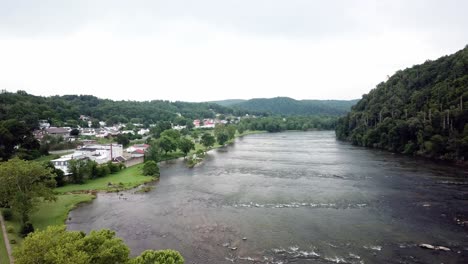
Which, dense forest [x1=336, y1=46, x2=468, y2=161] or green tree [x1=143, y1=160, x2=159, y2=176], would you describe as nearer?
green tree [x1=143, y1=160, x2=159, y2=176]

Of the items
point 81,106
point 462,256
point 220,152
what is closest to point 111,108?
point 81,106

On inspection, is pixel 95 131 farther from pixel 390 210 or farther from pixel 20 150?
pixel 390 210

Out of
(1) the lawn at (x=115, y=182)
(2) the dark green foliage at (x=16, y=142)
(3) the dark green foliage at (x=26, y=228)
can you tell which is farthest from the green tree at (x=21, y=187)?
(2) the dark green foliage at (x=16, y=142)

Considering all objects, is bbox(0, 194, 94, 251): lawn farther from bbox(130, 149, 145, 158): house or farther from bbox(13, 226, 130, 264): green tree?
bbox(130, 149, 145, 158): house

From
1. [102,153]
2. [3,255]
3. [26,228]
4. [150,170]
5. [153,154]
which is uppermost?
[102,153]

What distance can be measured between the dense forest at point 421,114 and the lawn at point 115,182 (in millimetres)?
44936

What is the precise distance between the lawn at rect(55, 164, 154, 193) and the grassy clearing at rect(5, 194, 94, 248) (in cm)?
271

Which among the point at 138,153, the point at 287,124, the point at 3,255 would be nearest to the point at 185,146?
the point at 138,153

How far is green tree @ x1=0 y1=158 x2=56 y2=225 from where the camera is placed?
75.0 feet

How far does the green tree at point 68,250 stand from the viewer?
12648 mm

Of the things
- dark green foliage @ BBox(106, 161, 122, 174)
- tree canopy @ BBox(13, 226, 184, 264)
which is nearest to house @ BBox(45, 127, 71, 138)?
dark green foliage @ BBox(106, 161, 122, 174)

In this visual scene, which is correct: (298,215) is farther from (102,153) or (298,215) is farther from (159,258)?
(102,153)

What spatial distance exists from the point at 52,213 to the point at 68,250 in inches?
675

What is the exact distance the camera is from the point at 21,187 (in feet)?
78.2
